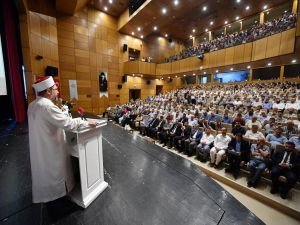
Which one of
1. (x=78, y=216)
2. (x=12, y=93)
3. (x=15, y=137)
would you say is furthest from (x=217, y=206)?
(x=12, y=93)

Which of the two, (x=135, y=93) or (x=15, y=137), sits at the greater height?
(x=135, y=93)

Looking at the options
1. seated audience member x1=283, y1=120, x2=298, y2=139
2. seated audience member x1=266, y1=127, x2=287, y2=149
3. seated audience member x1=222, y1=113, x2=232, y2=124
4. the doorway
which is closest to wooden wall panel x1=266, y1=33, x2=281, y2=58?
seated audience member x1=222, y1=113, x2=232, y2=124

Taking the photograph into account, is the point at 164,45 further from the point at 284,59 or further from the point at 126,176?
the point at 126,176

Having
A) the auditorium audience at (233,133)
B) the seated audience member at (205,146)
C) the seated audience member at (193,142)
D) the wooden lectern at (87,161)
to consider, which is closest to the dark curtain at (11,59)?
the auditorium audience at (233,133)

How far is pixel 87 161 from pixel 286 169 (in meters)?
3.08

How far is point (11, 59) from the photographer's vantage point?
4.41 m

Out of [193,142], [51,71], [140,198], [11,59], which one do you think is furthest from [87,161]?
[51,71]

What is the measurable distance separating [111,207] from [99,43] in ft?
35.5

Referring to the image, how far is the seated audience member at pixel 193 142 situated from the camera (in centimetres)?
403

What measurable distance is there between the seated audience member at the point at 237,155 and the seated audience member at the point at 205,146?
1.78ft

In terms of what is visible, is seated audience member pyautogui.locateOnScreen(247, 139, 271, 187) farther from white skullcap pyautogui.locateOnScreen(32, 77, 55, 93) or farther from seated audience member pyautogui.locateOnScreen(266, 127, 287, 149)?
white skullcap pyautogui.locateOnScreen(32, 77, 55, 93)

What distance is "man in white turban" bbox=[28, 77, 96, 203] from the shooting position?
121 centimetres

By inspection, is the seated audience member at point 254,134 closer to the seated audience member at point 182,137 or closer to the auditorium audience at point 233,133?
the auditorium audience at point 233,133

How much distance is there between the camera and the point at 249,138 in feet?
10.6
